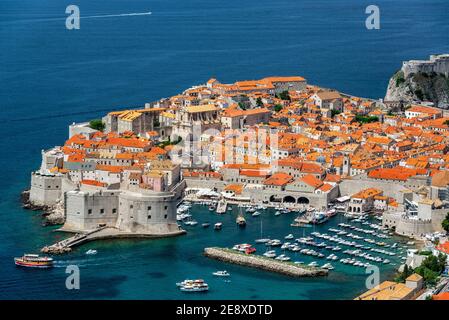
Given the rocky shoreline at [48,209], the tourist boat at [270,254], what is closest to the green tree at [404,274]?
the tourist boat at [270,254]

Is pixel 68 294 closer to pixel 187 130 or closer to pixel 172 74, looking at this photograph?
pixel 187 130

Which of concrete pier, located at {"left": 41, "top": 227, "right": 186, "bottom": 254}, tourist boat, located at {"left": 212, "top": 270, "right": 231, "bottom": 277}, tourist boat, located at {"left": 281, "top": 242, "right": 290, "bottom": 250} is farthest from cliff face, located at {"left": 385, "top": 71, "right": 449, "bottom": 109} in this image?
tourist boat, located at {"left": 212, "top": 270, "right": 231, "bottom": 277}

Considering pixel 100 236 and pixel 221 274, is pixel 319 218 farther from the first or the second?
pixel 100 236

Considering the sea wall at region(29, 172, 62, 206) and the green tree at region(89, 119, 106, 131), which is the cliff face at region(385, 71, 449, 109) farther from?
the sea wall at region(29, 172, 62, 206)

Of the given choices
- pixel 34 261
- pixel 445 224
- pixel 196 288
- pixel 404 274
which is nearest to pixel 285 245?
pixel 196 288
